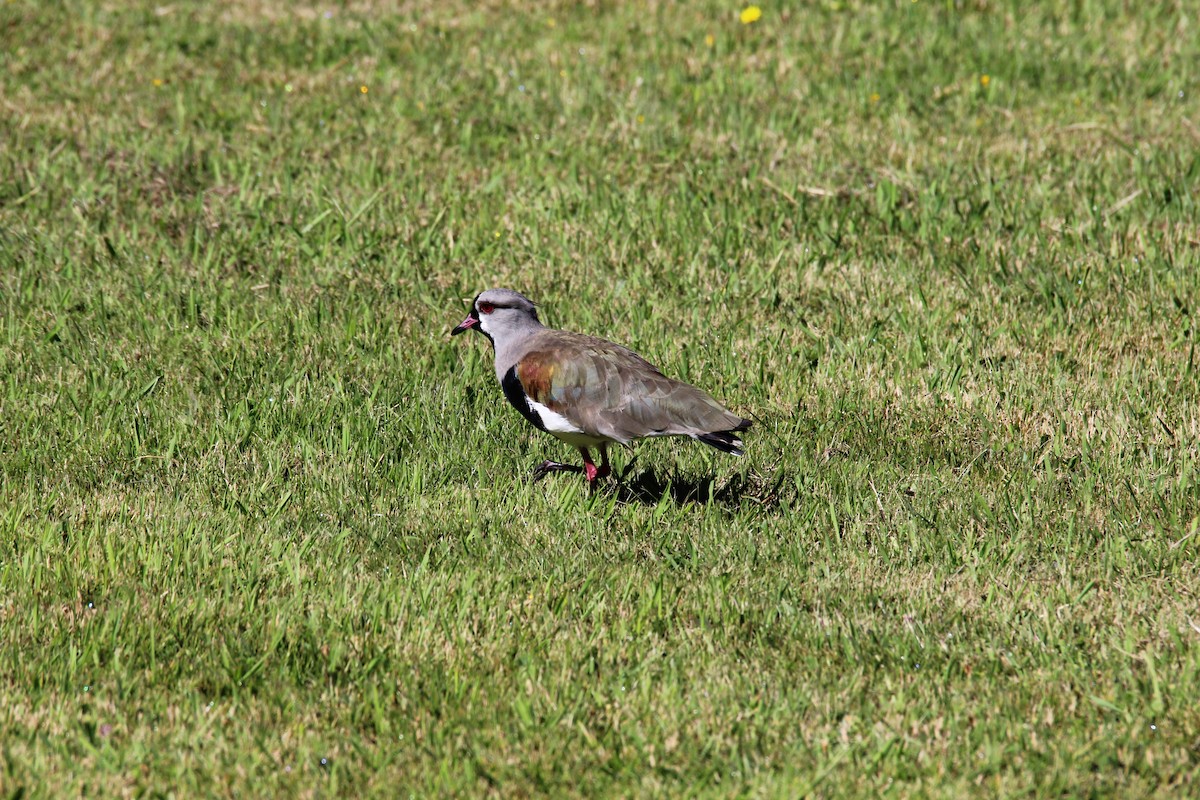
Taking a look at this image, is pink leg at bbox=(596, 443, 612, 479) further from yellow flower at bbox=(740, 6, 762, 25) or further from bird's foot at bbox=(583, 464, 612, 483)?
yellow flower at bbox=(740, 6, 762, 25)

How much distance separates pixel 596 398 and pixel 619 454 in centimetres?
93

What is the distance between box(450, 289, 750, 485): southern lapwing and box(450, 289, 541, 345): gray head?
0.03 m

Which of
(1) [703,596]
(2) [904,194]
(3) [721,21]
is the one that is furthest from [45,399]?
(3) [721,21]

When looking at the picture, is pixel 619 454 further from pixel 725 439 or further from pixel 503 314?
pixel 725 439

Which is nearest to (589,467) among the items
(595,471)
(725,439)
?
(595,471)

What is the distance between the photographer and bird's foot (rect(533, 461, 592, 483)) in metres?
6.55

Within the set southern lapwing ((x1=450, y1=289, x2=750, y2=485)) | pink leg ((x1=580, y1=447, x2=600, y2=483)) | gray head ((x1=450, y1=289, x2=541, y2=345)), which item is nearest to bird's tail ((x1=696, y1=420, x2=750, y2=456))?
southern lapwing ((x1=450, y1=289, x2=750, y2=485))

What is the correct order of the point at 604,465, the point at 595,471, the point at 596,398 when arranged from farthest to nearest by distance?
the point at 604,465, the point at 595,471, the point at 596,398

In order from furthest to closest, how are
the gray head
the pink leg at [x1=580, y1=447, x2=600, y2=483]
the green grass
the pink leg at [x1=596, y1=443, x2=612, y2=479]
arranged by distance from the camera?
the gray head → the pink leg at [x1=596, y1=443, x2=612, y2=479] → the pink leg at [x1=580, y1=447, x2=600, y2=483] → the green grass

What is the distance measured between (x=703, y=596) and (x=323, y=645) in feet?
4.86

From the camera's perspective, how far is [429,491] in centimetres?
629

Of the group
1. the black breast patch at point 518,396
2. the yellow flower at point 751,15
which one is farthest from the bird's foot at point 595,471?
the yellow flower at point 751,15

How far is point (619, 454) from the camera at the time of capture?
7.06 metres

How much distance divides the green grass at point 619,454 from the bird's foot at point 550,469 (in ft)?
0.28
